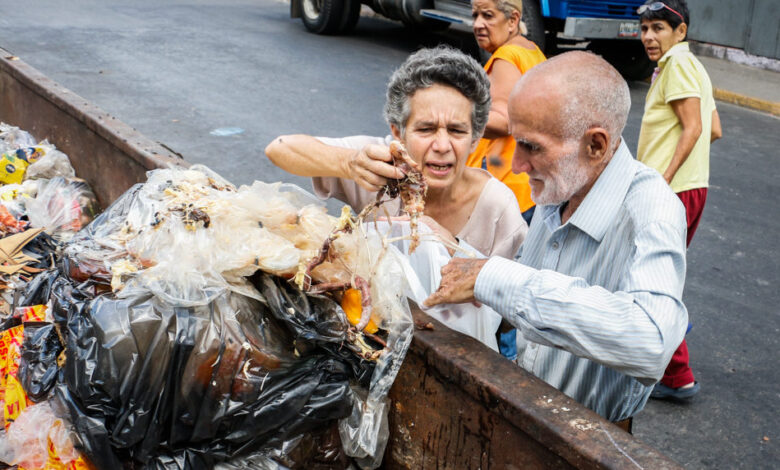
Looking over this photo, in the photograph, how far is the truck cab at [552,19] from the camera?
27.0ft

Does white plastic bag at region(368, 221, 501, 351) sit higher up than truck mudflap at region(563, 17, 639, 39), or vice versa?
truck mudflap at region(563, 17, 639, 39)

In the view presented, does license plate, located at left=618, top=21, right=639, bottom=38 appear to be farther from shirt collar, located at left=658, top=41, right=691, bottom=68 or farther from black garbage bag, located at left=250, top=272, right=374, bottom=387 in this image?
black garbage bag, located at left=250, top=272, right=374, bottom=387

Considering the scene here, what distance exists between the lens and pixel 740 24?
10.0 m

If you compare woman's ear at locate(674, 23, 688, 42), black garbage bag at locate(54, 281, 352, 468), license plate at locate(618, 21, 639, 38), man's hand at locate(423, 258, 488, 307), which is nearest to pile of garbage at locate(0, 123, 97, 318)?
black garbage bag at locate(54, 281, 352, 468)

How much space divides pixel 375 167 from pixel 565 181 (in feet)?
1.67

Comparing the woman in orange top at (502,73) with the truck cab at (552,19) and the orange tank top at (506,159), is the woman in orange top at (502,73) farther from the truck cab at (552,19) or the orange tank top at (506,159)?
the truck cab at (552,19)

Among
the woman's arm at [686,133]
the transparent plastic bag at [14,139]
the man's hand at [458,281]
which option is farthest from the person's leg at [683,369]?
the transparent plastic bag at [14,139]

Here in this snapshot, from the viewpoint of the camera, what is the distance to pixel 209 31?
438 inches

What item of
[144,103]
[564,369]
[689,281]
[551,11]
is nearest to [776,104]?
[551,11]

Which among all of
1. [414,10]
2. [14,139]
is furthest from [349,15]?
[14,139]

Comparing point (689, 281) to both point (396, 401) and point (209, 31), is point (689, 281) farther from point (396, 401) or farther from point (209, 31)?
point (209, 31)

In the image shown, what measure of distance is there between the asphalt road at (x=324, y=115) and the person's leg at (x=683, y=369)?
0.26ft

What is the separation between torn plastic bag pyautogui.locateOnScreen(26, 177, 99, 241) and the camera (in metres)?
3.90

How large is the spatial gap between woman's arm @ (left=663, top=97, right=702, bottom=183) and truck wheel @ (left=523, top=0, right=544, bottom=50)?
4909 millimetres
